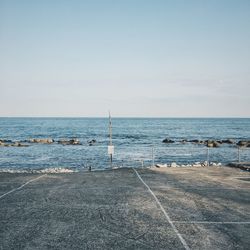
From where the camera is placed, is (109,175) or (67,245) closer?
(67,245)

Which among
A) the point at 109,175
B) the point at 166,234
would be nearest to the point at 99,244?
the point at 166,234

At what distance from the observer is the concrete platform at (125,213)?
23.6ft

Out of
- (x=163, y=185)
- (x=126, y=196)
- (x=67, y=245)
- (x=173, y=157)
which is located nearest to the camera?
(x=67, y=245)

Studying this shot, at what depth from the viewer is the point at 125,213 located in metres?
9.46

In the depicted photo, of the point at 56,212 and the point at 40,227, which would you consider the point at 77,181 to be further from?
the point at 40,227

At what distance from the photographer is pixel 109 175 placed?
17.5m

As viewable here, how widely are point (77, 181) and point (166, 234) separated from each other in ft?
28.1

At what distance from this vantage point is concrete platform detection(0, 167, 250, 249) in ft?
23.6

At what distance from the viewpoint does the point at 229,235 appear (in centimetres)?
765

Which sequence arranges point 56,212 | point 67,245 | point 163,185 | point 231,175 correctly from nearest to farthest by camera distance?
point 67,245 → point 56,212 → point 163,185 → point 231,175

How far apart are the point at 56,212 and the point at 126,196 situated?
3178 millimetres

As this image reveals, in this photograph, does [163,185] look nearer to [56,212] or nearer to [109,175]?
[109,175]

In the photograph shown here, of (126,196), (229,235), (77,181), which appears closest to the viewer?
(229,235)

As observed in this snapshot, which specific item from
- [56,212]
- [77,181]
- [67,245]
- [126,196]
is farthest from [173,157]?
[67,245]
